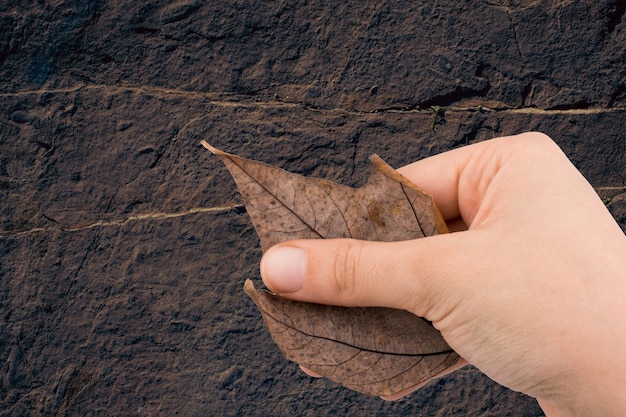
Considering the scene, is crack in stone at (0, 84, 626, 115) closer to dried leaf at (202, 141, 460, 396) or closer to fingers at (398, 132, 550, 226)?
fingers at (398, 132, 550, 226)

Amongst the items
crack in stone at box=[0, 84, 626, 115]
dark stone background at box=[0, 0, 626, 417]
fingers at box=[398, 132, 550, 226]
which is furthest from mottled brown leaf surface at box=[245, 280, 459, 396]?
crack in stone at box=[0, 84, 626, 115]

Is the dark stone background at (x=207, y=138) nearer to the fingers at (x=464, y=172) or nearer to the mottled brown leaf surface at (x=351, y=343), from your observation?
the fingers at (x=464, y=172)

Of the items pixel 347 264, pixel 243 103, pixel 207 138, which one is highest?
pixel 347 264

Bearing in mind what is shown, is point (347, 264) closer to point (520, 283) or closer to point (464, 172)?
point (520, 283)

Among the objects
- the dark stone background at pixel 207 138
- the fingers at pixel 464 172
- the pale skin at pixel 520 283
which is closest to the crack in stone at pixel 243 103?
the dark stone background at pixel 207 138

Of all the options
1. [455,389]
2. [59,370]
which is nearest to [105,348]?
[59,370]

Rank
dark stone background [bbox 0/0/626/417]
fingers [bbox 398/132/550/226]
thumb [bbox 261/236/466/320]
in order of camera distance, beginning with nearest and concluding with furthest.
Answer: thumb [bbox 261/236/466/320]
fingers [bbox 398/132/550/226]
dark stone background [bbox 0/0/626/417]

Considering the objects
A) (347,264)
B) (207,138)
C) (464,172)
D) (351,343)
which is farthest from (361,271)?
(207,138)
